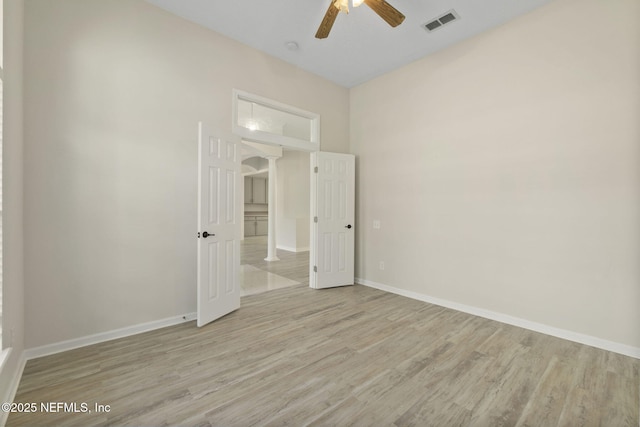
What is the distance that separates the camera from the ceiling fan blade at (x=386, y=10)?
2.29 meters

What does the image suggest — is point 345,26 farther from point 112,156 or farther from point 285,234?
point 285,234

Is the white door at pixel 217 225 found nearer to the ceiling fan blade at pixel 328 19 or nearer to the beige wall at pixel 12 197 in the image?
the beige wall at pixel 12 197

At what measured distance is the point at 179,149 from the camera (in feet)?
9.76

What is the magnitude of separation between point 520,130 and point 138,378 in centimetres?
425

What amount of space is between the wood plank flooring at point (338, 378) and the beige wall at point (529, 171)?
54 centimetres

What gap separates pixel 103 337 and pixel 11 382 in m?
0.75

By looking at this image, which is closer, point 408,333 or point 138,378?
point 138,378

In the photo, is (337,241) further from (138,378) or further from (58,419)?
(58,419)

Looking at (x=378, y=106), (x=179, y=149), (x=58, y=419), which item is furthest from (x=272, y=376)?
(x=378, y=106)

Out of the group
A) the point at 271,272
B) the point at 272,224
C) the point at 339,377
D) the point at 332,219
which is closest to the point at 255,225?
the point at 272,224

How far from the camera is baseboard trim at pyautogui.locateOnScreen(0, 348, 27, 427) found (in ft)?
5.07

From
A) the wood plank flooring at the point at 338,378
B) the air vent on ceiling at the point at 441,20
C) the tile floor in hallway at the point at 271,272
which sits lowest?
the wood plank flooring at the point at 338,378

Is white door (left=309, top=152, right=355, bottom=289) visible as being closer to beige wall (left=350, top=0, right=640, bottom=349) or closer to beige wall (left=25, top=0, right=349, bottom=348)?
beige wall (left=350, top=0, right=640, bottom=349)

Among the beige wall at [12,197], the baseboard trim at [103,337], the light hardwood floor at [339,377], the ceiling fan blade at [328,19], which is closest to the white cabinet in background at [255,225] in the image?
the baseboard trim at [103,337]
